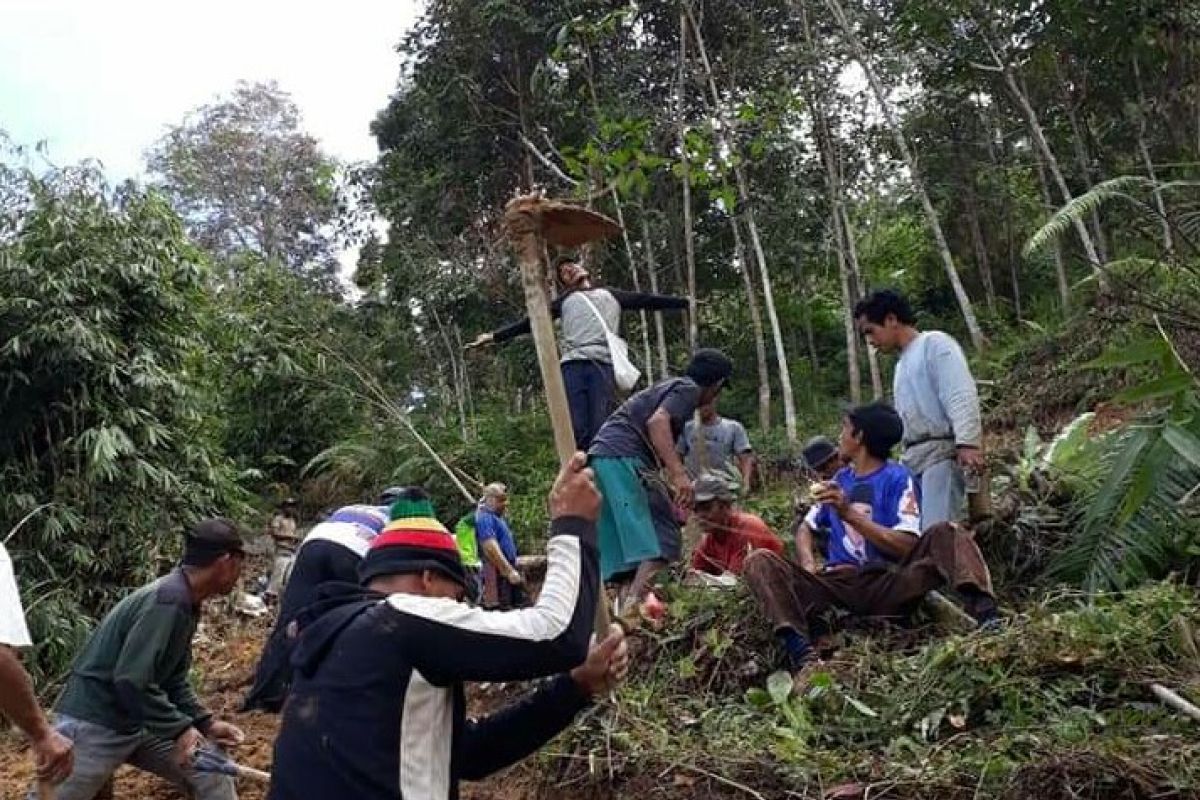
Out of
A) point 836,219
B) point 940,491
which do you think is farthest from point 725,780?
point 836,219

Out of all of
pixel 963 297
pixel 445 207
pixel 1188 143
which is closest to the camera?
pixel 1188 143

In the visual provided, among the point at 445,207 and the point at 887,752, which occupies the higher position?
the point at 445,207

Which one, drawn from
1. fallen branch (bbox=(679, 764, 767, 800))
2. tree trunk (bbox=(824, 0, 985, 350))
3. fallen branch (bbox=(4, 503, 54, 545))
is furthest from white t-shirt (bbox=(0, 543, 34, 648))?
tree trunk (bbox=(824, 0, 985, 350))

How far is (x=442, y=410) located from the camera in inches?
733

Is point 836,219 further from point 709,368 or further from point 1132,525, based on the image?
point 1132,525

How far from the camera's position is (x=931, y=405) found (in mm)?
4965

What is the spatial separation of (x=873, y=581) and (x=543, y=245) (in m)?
2.24

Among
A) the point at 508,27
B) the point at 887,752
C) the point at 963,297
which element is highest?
the point at 508,27

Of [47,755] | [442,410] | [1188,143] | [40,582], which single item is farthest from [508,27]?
[47,755]

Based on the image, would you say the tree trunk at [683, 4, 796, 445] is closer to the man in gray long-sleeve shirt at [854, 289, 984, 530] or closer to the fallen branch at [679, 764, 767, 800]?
the man in gray long-sleeve shirt at [854, 289, 984, 530]

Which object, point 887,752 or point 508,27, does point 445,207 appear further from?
point 887,752

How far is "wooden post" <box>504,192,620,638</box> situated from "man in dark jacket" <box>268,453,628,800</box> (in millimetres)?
429

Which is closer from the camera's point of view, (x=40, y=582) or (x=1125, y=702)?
(x=1125, y=702)

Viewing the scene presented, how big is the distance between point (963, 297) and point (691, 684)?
32.5ft
